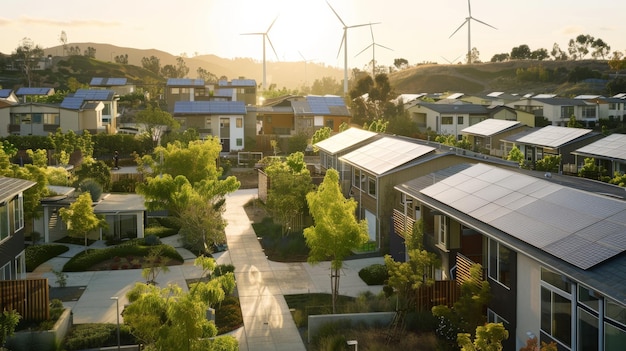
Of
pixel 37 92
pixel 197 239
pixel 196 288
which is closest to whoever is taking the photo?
pixel 196 288

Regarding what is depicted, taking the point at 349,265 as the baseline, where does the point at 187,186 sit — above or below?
above

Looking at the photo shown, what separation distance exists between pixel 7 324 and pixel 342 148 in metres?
28.8

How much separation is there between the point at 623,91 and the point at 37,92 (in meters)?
106

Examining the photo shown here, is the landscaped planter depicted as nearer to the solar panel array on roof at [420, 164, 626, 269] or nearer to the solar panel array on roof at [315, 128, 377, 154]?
the solar panel array on roof at [420, 164, 626, 269]

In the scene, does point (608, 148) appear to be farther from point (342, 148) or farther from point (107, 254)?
point (107, 254)

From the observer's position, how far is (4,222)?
27.0m

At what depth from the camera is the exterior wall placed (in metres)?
19.6

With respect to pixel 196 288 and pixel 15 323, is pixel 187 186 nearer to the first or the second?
pixel 15 323

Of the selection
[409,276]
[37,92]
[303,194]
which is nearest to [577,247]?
[409,276]

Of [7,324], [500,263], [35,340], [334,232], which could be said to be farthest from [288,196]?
[7,324]

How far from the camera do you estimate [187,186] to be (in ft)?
125

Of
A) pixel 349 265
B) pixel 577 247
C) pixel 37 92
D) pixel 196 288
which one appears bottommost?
pixel 349 265

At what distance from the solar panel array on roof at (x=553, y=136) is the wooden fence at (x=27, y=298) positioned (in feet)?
160

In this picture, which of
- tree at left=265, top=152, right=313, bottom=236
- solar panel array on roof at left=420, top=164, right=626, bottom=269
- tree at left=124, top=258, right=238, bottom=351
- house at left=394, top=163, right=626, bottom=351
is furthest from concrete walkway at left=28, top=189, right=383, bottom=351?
solar panel array on roof at left=420, top=164, right=626, bottom=269
